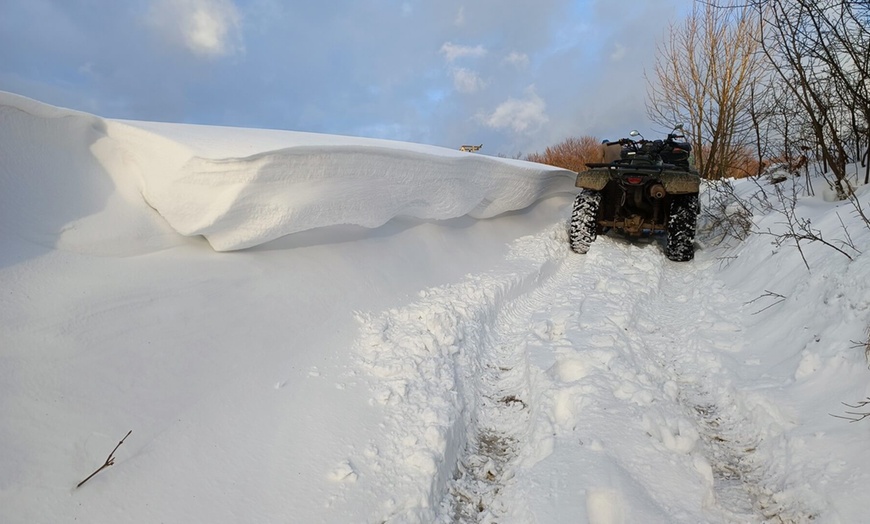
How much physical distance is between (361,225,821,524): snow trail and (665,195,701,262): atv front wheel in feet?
4.11

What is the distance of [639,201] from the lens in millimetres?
5730

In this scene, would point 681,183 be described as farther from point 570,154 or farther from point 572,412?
point 570,154

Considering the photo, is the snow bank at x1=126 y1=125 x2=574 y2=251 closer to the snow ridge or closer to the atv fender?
the snow ridge

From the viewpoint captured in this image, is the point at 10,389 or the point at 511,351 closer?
the point at 10,389

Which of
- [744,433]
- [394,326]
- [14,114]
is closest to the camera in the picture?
[744,433]

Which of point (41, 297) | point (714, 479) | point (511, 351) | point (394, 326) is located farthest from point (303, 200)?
point (714, 479)

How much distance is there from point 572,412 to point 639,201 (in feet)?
13.0

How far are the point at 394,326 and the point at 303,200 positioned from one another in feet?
3.49

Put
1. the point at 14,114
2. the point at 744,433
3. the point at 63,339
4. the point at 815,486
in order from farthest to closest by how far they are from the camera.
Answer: the point at 14,114 → the point at 744,433 → the point at 63,339 → the point at 815,486

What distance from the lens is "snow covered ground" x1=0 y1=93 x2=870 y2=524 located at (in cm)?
190

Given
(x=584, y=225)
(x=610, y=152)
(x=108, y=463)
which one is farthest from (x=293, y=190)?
(x=610, y=152)

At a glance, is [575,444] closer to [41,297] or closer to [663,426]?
[663,426]

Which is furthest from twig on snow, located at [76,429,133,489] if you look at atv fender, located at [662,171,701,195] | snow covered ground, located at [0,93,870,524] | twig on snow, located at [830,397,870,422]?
atv fender, located at [662,171,701,195]

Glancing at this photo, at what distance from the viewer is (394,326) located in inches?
129
